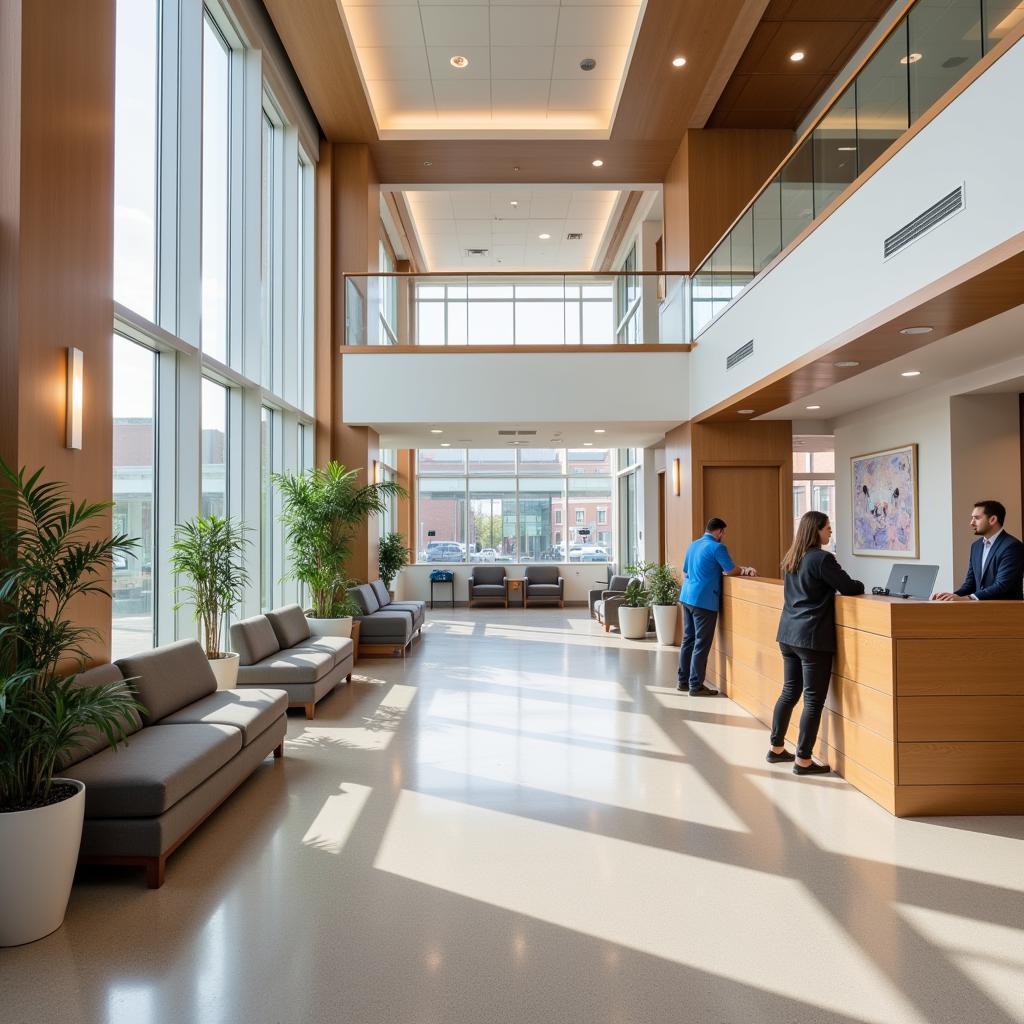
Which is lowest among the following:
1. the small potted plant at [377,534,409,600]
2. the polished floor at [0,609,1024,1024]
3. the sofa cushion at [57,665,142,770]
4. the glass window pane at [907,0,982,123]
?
the polished floor at [0,609,1024,1024]

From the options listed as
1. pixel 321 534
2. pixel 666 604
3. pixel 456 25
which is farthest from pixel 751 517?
pixel 456 25

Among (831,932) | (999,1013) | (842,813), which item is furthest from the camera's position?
(842,813)

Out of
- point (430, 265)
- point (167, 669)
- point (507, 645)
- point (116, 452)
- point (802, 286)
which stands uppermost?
point (430, 265)

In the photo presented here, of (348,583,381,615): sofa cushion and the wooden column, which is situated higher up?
the wooden column

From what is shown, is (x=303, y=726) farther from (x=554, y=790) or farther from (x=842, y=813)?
(x=842, y=813)

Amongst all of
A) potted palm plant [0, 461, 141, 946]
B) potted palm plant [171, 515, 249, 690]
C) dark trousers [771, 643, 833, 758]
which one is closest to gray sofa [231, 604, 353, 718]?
potted palm plant [171, 515, 249, 690]

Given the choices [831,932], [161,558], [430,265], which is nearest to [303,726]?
[161,558]

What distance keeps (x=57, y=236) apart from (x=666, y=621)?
839 centimetres

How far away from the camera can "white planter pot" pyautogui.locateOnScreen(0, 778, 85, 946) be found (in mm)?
3033

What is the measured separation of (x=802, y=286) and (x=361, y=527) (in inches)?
264

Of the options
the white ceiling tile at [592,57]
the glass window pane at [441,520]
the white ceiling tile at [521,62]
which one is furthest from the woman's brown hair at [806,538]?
the glass window pane at [441,520]

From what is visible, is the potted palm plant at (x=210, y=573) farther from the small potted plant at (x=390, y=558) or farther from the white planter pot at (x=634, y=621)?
the small potted plant at (x=390, y=558)

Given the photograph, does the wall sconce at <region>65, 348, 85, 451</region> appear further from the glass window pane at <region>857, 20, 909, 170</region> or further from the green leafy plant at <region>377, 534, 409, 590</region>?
the green leafy plant at <region>377, 534, 409, 590</region>

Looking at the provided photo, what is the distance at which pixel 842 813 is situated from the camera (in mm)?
4480
